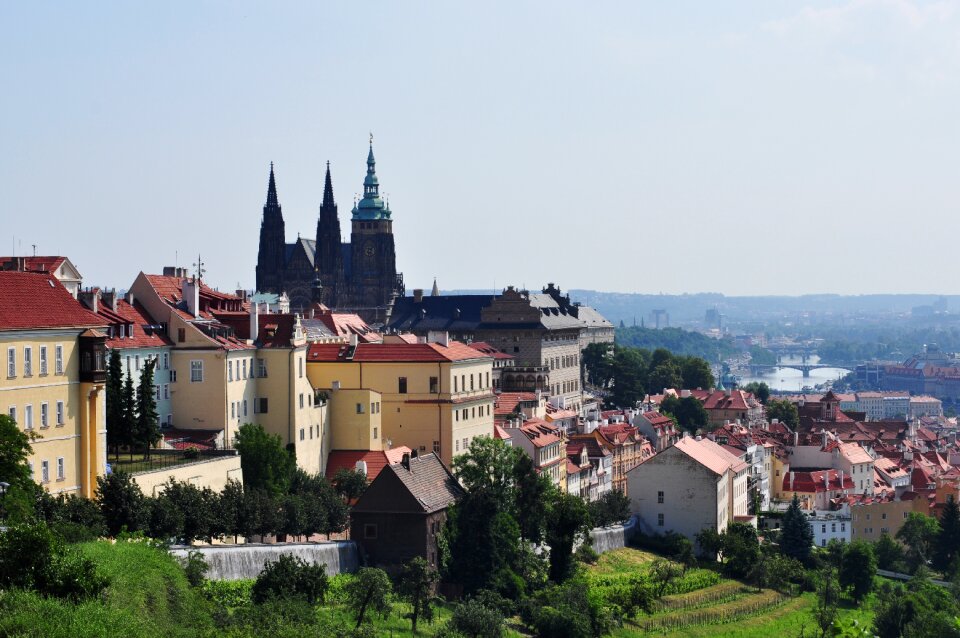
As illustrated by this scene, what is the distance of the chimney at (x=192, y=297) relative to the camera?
7106 cm

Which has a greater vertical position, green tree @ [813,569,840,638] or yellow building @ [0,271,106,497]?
yellow building @ [0,271,106,497]

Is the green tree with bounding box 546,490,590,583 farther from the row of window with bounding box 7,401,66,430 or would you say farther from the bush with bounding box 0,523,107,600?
the bush with bounding box 0,523,107,600

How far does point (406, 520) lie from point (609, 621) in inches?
436

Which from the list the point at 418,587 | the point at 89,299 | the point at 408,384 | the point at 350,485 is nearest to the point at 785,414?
the point at 408,384

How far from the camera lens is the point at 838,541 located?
107 m

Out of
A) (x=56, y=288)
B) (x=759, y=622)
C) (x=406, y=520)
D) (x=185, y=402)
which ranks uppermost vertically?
(x=56, y=288)

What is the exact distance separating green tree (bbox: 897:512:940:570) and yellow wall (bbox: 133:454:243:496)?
2344 inches

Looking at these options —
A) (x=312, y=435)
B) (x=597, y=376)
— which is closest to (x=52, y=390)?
(x=312, y=435)

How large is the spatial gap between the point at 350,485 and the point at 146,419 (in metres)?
11.6

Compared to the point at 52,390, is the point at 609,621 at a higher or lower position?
lower

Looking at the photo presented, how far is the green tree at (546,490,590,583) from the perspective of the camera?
7439 cm

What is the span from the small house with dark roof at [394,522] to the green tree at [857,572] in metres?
39.1

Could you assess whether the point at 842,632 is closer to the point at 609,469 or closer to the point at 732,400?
the point at 609,469

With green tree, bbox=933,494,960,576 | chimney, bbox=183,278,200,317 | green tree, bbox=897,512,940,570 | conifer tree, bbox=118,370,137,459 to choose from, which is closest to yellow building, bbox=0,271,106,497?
conifer tree, bbox=118,370,137,459
